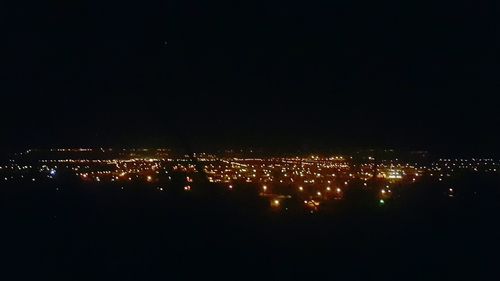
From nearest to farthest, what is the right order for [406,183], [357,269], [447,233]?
[357,269]
[447,233]
[406,183]

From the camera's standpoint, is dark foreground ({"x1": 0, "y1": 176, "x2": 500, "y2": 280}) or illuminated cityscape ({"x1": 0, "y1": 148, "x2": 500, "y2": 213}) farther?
illuminated cityscape ({"x1": 0, "y1": 148, "x2": 500, "y2": 213})

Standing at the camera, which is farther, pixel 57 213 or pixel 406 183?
pixel 406 183

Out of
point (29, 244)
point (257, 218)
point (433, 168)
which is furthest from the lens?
point (433, 168)

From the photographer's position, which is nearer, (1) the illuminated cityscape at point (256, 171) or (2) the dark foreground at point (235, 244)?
(2) the dark foreground at point (235, 244)

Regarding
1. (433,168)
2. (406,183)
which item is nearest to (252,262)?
(406,183)

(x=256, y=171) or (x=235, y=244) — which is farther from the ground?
(x=235, y=244)

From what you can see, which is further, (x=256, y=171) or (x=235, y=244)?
(x=256, y=171)

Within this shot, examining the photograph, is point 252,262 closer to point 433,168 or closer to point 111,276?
point 111,276

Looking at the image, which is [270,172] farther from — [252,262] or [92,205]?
[252,262]
